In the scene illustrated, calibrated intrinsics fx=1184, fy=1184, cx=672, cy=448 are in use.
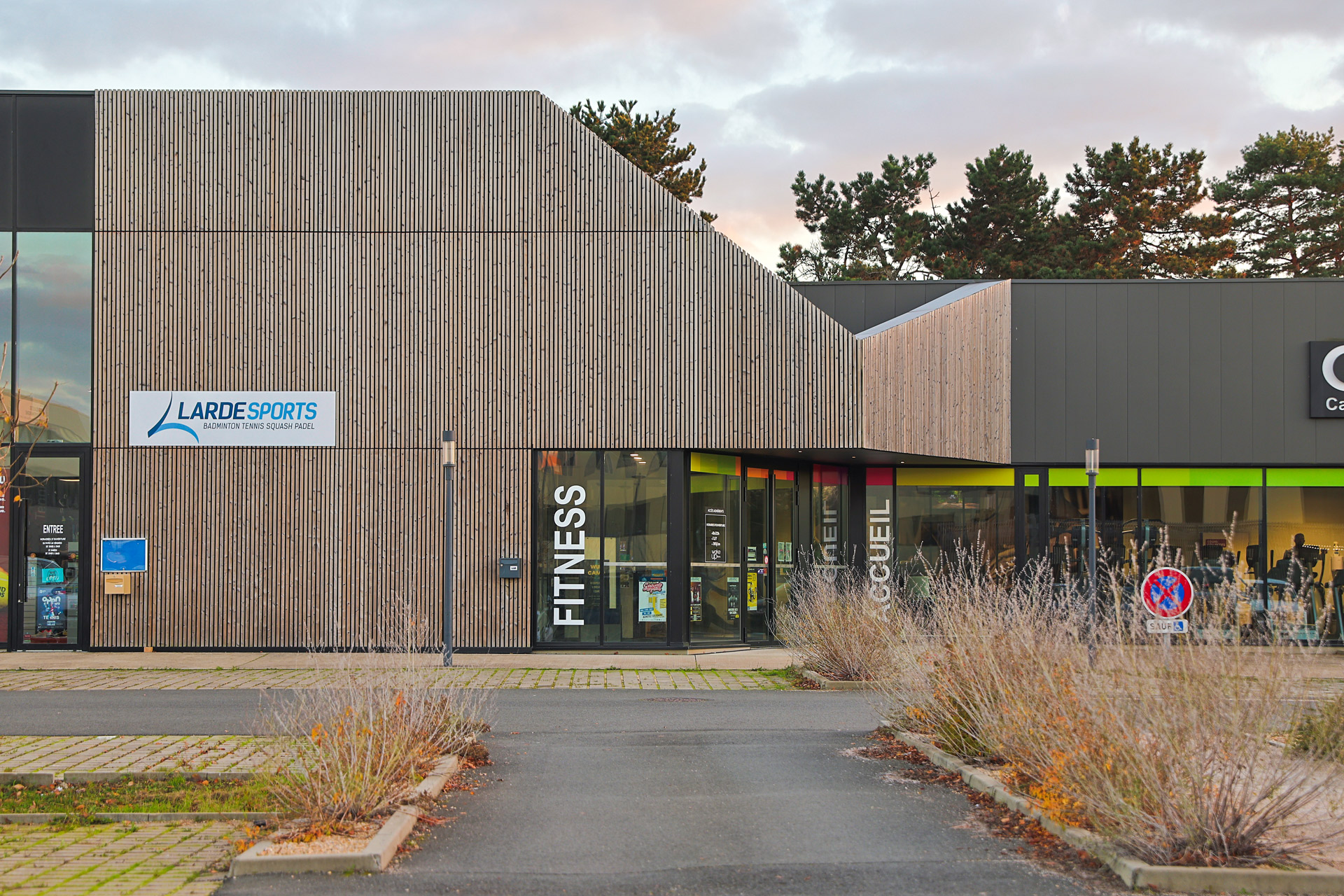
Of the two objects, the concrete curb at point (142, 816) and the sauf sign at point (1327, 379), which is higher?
the sauf sign at point (1327, 379)

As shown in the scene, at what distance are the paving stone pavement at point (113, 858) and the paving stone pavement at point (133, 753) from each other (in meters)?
1.31

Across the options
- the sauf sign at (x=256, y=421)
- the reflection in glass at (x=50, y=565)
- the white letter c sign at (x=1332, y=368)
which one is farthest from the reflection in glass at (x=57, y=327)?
the white letter c sign at (x=1332, y=368)

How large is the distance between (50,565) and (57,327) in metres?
3.87

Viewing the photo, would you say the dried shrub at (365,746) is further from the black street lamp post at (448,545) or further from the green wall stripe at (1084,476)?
the green wall stripe at (1084,476)

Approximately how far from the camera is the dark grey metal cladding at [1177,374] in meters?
21.1

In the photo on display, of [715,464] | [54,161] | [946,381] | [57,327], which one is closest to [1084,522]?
[946,381]

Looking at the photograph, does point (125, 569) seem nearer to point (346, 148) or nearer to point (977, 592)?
point (346, 148)

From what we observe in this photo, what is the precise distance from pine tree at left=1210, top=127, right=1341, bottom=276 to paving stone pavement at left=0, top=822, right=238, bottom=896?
4264 centimetres

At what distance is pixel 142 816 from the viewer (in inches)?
312

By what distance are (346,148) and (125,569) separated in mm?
7645

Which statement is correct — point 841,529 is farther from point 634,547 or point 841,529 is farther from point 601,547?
point 601,547

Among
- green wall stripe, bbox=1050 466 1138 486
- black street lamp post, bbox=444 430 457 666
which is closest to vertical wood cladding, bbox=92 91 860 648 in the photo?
black street lamp post, bbox=444 430 457 666

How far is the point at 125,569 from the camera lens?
1891 centimetres

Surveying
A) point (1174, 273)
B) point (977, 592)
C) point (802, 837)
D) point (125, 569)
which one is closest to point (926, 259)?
point (1174, 273)
